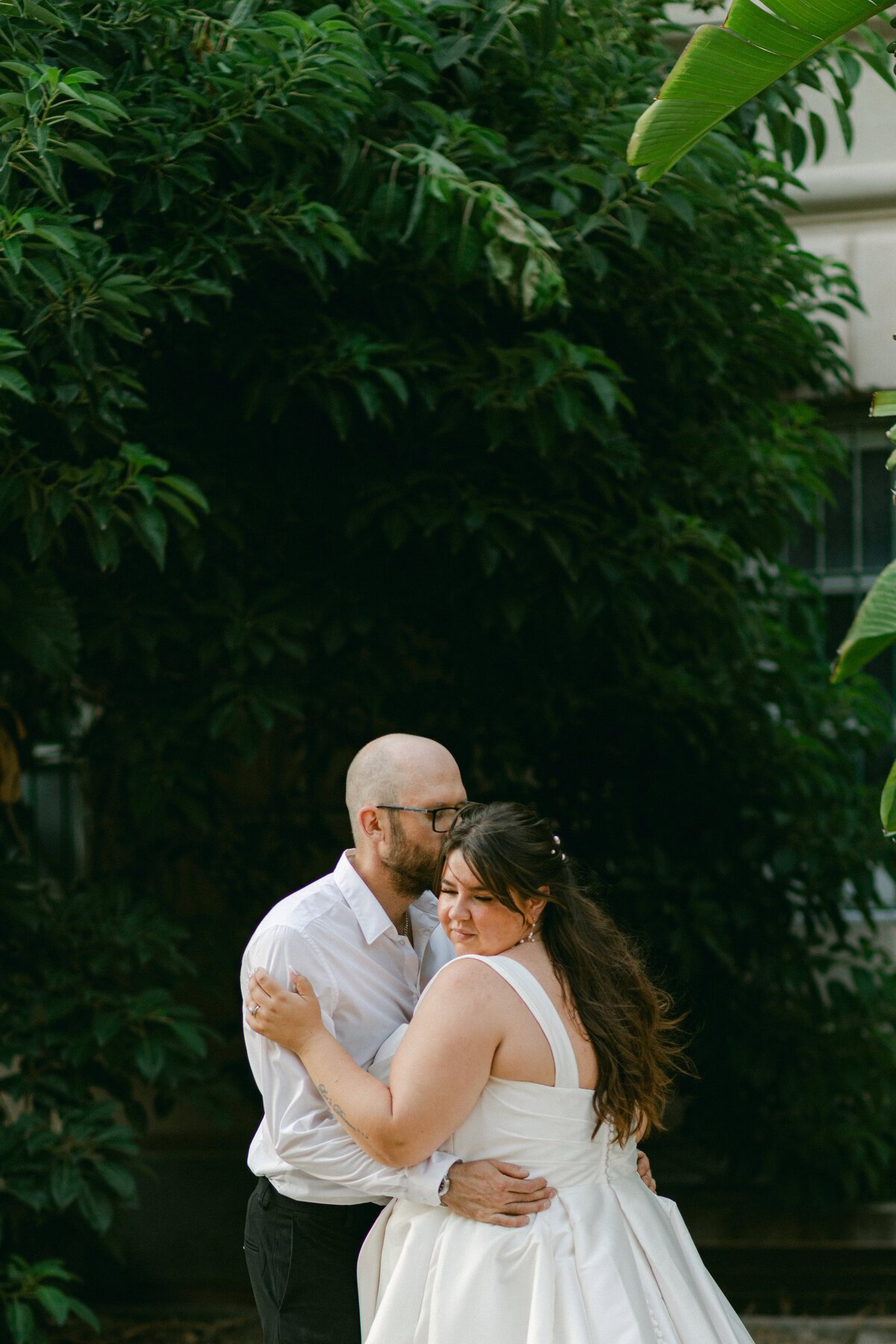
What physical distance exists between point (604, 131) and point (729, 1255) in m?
4.60

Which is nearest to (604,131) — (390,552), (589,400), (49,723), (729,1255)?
(589,400)

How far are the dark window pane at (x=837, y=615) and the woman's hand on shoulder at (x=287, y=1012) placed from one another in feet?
14.7

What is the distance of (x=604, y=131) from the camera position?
423 centimetres

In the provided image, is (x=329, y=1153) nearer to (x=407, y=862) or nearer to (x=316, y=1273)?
(x=316, y=1273)

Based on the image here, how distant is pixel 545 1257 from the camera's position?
2367 millimetres

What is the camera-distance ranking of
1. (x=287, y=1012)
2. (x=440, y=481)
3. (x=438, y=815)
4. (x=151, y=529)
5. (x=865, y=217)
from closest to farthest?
(x=287, y=1012), (x=438, y=815), (x=151, y=529), (x=440, y=481), (x=865, y=217)

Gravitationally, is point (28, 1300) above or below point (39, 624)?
below

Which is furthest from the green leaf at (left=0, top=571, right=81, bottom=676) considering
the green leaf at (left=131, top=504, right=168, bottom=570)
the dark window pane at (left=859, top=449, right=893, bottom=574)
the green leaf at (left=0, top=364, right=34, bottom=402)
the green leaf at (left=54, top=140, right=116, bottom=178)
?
the dark window pane at (left=859, top=449, right=893, bottom=574)

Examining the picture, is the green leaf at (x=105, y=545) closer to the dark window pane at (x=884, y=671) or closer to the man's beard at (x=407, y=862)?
the man's beard at (x=407, y=862)

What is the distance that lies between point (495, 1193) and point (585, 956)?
0.45 meters

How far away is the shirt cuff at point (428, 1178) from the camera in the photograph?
2.42 m

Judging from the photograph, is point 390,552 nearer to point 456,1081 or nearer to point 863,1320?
point 456,1081

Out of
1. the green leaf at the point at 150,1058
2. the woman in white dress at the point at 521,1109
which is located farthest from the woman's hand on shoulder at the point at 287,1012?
the green leaf at the point at 150,1058

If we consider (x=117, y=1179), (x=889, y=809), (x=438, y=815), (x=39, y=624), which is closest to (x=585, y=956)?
(x=438, y=815)
